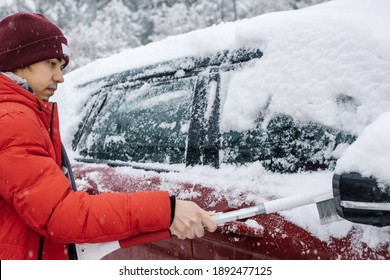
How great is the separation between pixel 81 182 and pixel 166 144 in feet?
2.45

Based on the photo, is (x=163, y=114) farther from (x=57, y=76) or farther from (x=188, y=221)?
(x=188, y=221)

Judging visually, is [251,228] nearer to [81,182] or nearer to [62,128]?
[81,182]

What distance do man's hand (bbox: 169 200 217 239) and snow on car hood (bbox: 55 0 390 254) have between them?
329 mm

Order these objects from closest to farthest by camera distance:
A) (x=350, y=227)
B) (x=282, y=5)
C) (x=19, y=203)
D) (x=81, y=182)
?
1. (x=19, y=203)
2. (x=350, y=227)
3. (x=81, y=182)
4. (x=282, y=5)

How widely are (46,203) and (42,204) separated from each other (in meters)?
0.01

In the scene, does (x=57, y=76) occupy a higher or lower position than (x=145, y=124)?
higher

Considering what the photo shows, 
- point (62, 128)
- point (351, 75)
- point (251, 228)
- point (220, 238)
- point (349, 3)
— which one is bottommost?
point (62, 128)

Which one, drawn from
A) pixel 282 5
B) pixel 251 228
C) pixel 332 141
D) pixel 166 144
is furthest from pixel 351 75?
pixel 282 5

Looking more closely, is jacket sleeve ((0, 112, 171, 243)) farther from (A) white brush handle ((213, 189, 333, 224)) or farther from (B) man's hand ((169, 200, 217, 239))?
(A) white brush handle ((213, 189, 333, 224))

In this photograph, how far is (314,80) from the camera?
1.68m

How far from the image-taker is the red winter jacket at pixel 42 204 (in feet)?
3.87

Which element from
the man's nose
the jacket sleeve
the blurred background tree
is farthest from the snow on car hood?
the blurred background tree

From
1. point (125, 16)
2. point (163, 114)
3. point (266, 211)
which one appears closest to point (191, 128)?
point (163, 114)
